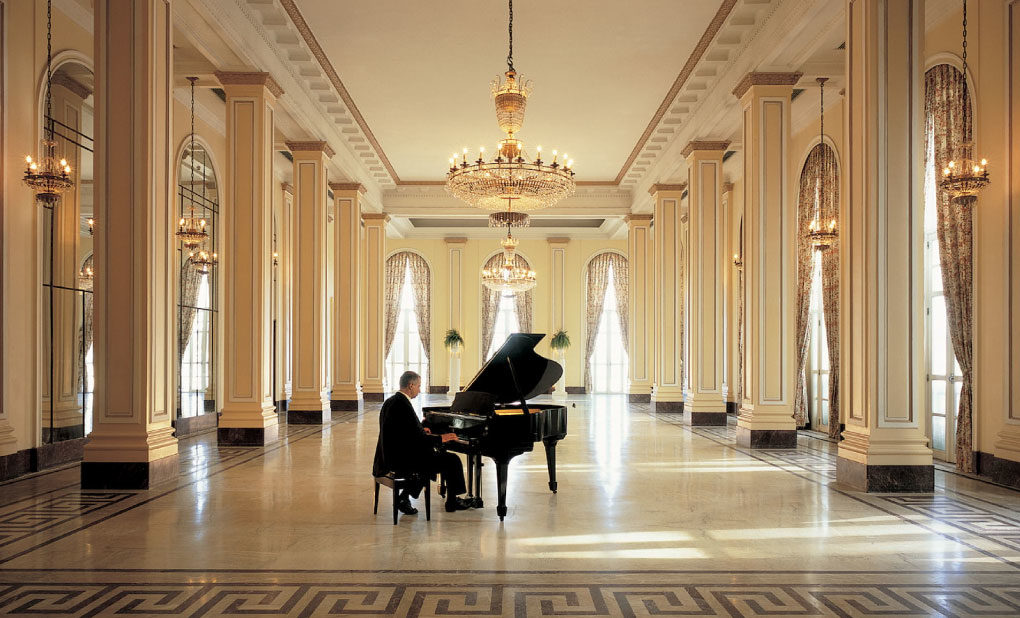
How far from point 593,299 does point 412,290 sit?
18.6 feet

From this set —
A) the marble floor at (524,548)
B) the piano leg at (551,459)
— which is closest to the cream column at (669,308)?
the marble floor at (524,548)

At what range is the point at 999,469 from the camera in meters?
6.73

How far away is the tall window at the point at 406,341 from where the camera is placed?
22766 mm

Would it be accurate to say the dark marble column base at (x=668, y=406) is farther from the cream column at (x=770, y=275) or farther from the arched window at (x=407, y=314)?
the arched window at (x=407, y=314)

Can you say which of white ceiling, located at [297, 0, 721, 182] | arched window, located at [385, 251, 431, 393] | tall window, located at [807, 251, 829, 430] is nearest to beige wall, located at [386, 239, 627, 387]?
arched window, located at [385, 251, 431, 393]

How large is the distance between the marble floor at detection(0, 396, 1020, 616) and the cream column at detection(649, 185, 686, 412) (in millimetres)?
7473

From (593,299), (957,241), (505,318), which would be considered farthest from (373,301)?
(957,241)

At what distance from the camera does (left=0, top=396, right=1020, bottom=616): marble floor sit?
360cm

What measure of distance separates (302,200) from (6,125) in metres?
5.58

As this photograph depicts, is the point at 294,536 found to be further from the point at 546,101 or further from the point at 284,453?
the point at 546,101

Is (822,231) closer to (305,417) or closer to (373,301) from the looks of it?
(305,417)

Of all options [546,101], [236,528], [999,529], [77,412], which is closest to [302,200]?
[546,101]

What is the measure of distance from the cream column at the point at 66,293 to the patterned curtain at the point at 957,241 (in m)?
9.17

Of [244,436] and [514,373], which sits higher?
[514,373]
